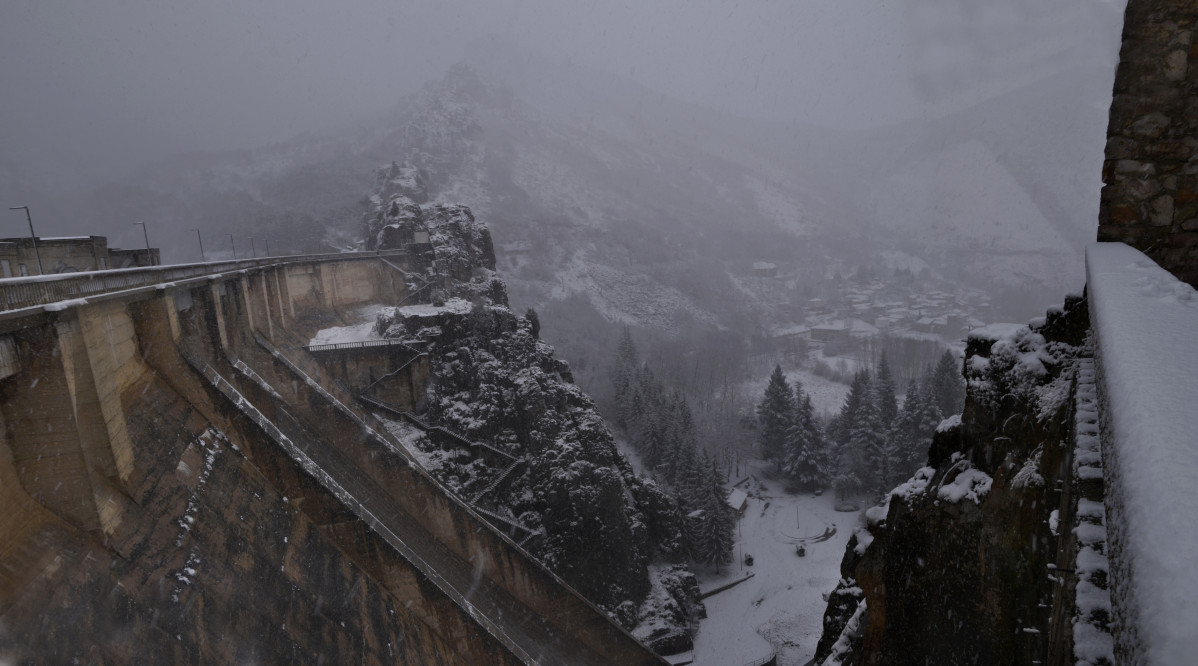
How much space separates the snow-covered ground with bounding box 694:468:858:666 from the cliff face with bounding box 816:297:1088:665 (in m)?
19.9

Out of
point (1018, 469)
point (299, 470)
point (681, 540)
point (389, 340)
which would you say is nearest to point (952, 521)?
point (1018, 469)

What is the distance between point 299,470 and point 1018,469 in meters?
10.7

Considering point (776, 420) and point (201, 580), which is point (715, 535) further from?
point (201, 580)

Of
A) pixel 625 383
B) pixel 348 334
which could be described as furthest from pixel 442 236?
pixel 625 383

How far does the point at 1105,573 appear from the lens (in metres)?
1.90

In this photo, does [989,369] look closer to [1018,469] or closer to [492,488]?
[1018,469]

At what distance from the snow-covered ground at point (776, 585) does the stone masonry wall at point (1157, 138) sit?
22209 mm

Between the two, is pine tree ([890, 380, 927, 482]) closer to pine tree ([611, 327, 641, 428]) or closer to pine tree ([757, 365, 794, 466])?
pine tree ([757, 365, 794, 466])

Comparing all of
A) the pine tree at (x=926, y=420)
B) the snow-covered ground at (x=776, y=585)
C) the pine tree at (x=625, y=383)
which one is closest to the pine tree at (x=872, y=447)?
the pine tree at (x=926, y=420)

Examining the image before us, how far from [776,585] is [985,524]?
2727 centimetres

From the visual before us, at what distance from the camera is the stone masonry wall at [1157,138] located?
4.43m

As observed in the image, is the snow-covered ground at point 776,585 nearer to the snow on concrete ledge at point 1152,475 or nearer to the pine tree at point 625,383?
the pine tree at point 625,383

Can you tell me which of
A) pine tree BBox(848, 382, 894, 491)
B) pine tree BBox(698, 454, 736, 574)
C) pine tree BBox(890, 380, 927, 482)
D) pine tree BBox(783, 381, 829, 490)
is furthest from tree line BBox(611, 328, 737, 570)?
pine tree BBox(890, 380, 927, 482)

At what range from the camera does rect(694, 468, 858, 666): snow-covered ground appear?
2402 cm
